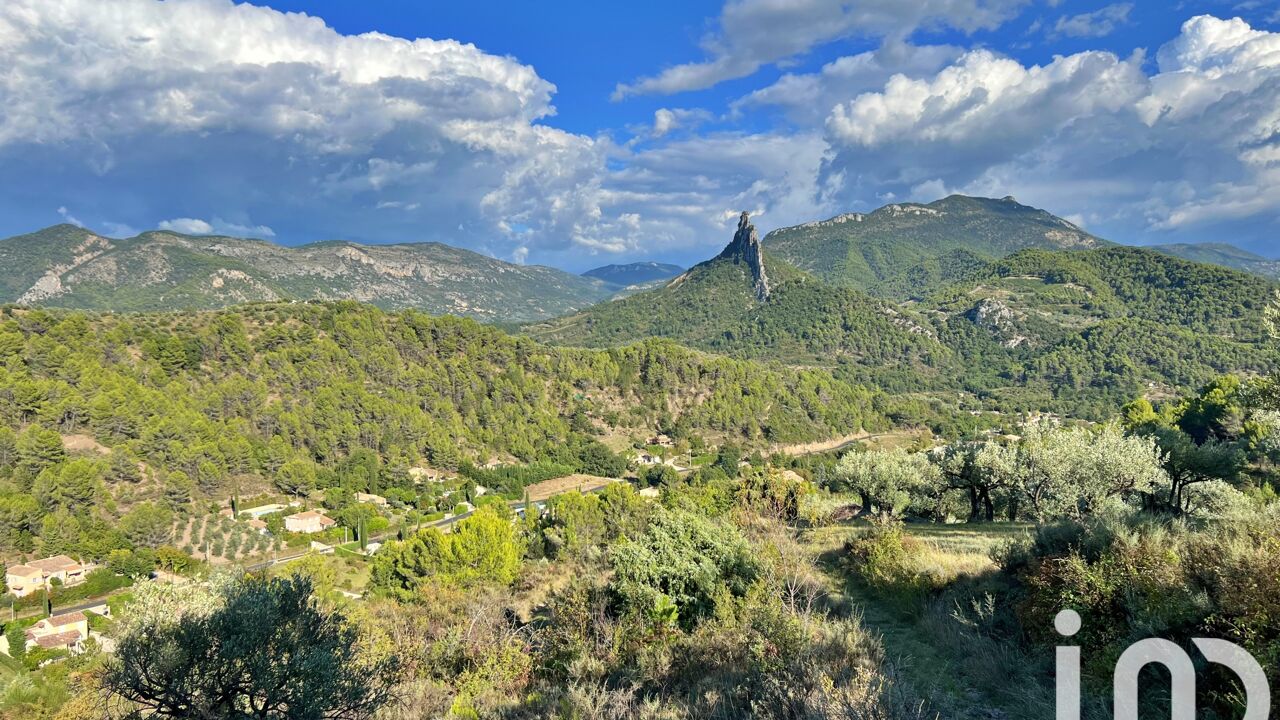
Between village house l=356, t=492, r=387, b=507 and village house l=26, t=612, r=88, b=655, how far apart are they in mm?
31549

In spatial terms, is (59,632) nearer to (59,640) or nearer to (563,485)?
(59,640)

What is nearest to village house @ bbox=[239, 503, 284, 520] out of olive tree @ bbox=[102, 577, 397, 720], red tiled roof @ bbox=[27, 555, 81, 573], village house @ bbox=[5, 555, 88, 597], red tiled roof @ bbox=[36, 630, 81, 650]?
village house @ bbox=[5, 555, 88, 597]

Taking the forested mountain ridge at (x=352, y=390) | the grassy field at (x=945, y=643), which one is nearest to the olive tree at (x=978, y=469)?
the grassy field at (x=945, y=643)

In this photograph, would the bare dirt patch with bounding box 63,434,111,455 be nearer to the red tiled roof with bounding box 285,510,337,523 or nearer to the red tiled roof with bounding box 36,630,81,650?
the red tiled roof with bounding box 285,510,337,523

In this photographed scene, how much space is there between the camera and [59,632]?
3347 centimetres

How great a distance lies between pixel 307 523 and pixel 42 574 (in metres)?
18.9

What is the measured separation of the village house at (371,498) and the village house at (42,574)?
25.2 m

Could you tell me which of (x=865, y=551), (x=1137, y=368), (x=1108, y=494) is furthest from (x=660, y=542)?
(x=1137, y=368)

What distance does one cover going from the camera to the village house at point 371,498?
67312mm

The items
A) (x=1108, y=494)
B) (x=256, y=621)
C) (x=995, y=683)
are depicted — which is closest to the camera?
(x=995, y=683)

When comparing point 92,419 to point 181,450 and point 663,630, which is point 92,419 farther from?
point 663,630

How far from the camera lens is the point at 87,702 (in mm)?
11617

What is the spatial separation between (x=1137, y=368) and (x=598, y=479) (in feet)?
444

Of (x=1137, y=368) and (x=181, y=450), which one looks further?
(x=1137, y=368)
